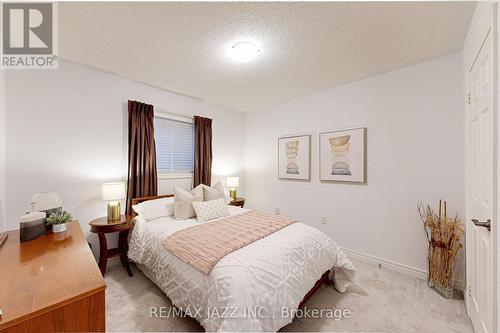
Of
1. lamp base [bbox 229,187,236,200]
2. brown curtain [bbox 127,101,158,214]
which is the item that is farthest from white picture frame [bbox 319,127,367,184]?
brown curtain [bbox 127,101,158,214]

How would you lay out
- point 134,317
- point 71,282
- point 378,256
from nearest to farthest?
1. point 71,282
2. point 134,317
3. point 378,256

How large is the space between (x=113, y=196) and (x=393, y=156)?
3.55 meters

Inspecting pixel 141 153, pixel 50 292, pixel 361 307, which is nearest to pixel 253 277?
pixel 50 292

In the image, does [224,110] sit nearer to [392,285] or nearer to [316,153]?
[316,153]

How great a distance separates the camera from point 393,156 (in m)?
2.63

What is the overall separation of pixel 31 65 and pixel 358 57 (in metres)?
3.64

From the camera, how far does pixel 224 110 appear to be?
4.23m

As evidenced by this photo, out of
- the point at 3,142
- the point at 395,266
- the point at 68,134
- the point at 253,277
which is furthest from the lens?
the point at 395,266

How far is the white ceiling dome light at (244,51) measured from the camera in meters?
2.06

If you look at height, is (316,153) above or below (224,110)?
below

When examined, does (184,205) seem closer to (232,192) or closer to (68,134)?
(232,192)

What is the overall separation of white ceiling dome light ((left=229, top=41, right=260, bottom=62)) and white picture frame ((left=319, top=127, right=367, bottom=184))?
171 centimetres

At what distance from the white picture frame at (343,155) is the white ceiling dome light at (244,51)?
5.59 feet

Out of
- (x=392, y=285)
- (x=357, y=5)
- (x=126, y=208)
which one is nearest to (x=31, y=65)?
(x=126, y=208)
